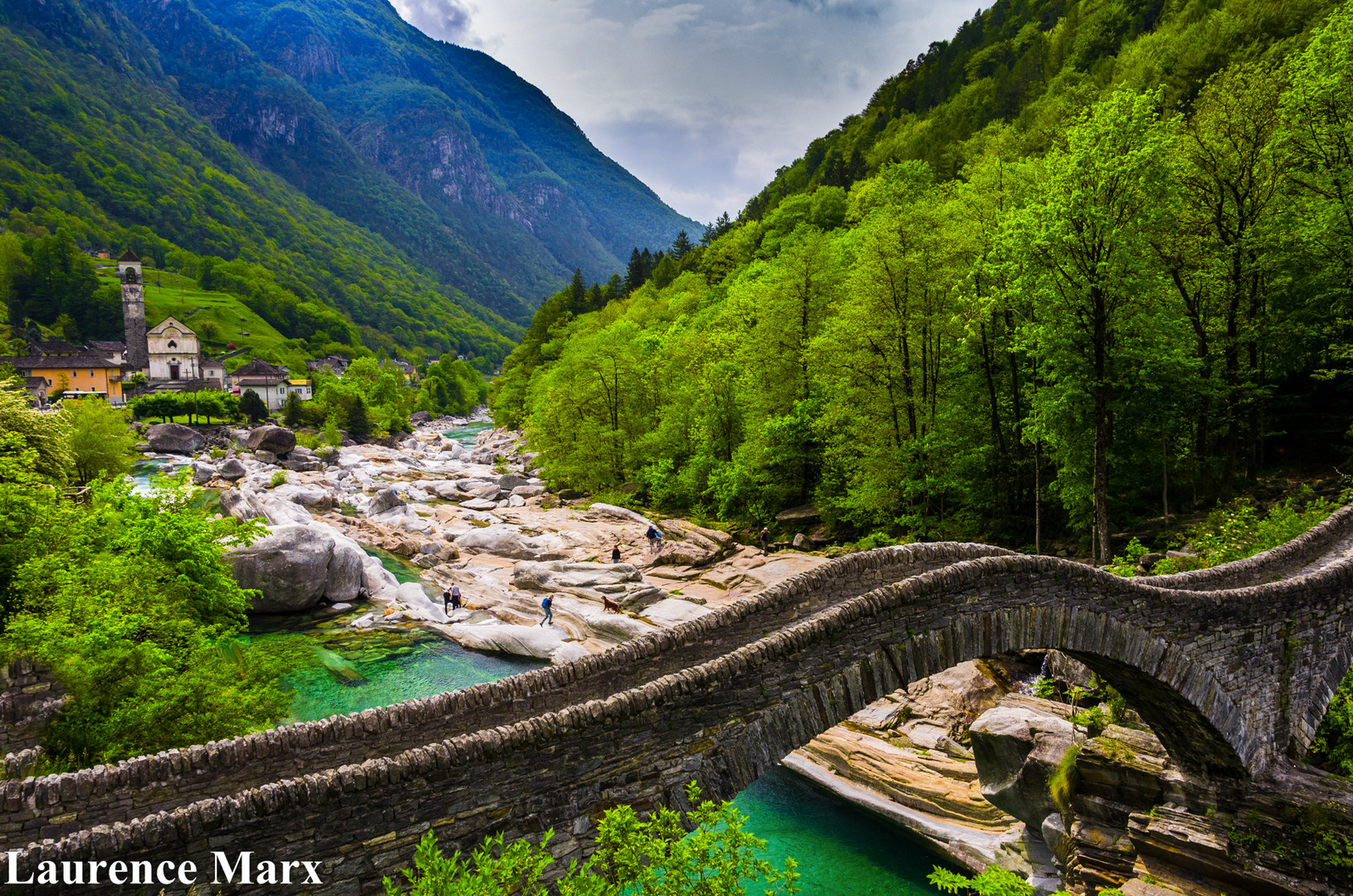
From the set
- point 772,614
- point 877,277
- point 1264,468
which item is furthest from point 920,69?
point 772,614

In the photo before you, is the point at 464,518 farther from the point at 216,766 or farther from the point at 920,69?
the point at 920,69

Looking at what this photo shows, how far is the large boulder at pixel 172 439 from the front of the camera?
6103cm

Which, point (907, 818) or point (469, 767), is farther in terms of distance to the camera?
point (907, 818)

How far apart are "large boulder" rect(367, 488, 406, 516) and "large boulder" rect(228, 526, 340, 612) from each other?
48.4 ft

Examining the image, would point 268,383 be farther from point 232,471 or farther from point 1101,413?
point 1101,413

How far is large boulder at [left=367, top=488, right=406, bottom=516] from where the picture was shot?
39750mm

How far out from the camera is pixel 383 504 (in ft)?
131

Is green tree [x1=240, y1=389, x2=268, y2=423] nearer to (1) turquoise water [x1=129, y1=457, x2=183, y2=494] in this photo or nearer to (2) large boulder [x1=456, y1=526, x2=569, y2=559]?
(1) turquoise water [x1=129, y1=457, x2=183, y2=494]

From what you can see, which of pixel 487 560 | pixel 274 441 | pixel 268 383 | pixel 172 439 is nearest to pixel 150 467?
pixel 274 441

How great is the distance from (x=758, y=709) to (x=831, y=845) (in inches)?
312

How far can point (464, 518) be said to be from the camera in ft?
129

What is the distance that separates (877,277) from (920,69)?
7430cm

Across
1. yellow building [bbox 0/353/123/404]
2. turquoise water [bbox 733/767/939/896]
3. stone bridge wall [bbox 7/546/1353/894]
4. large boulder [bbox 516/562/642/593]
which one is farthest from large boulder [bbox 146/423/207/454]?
stone bridge wall [bbox 7/546/1353/894]

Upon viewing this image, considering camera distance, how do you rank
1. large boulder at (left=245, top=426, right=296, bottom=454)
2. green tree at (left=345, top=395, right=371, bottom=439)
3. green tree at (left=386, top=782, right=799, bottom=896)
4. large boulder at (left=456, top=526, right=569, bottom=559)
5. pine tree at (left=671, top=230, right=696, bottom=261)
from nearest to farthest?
green tree at (left=386, top=782, right=799, bottom=896)
large boulder at (left=456, top=526, right=569, bottom=559)
large boulder at (left=245, top=426, right=296, bottom=454)
green tree at (left=345, top=395, right=371, bottom=439)
pine tree at (left=671, top=230, right=696, bottom=261)
